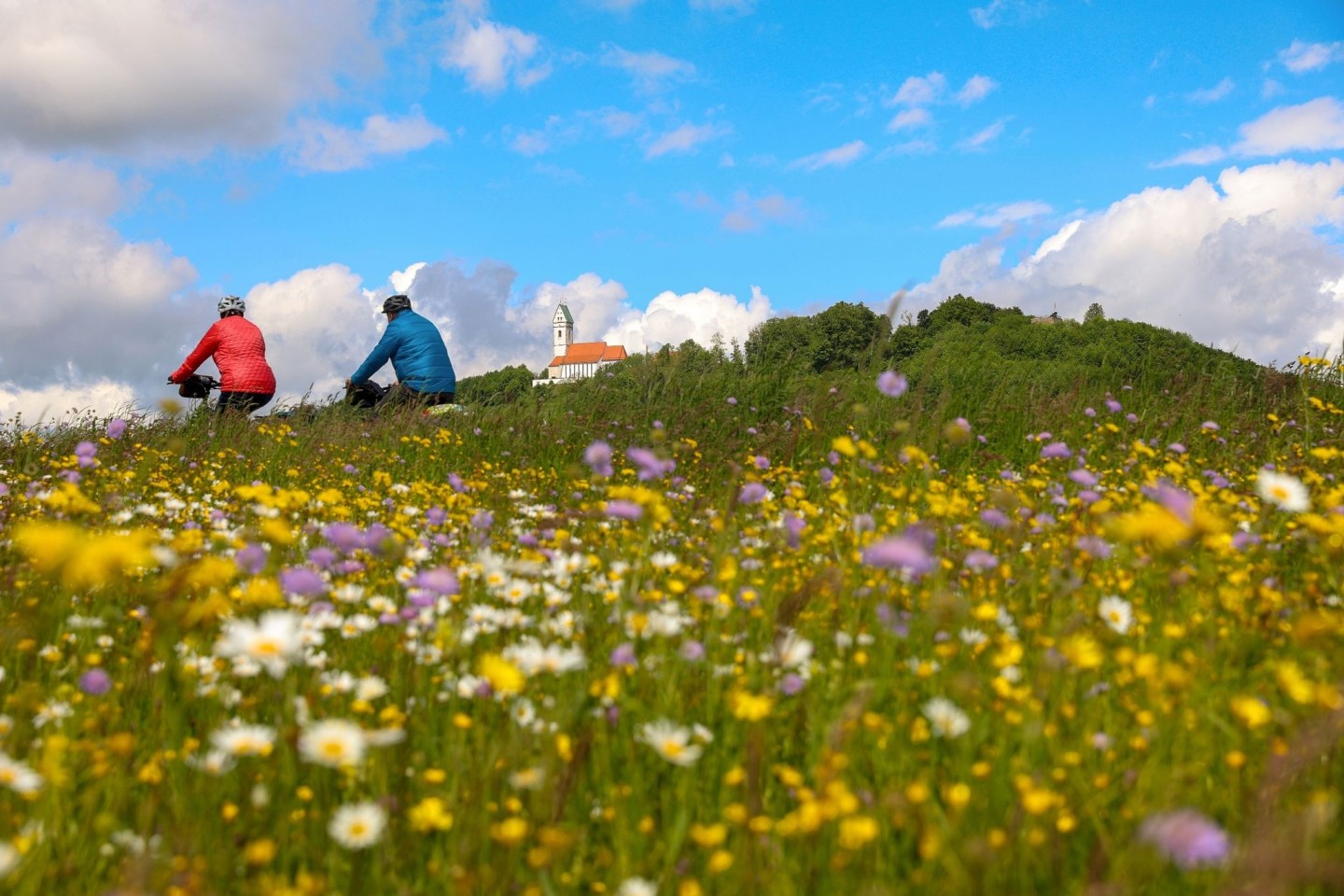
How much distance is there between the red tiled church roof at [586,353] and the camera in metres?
138

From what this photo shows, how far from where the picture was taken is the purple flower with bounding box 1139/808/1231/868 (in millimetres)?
1300

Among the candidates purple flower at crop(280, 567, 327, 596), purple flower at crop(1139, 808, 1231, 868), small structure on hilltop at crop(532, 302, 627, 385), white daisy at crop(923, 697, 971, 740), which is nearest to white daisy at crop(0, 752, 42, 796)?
purple flower at crop(280, 567, 327, 596)

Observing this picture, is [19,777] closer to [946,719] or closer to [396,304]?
[946,719]

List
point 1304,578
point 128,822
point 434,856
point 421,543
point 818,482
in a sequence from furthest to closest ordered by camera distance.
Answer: point 818,482
point 421,543
point 1304,578
point 128,822
point 434,856

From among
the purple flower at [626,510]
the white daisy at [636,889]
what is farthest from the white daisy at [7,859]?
the purple flower at [626,510]

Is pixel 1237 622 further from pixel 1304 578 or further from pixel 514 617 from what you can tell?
pixel 514 617

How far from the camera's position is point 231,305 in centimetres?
1072

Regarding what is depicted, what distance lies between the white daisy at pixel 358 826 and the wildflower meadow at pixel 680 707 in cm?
1

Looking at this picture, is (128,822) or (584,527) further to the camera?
(584,527)

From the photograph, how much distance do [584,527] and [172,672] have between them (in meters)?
1.51

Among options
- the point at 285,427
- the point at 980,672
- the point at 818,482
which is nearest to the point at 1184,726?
the point at 980,672

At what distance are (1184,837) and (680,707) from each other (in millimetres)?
1033

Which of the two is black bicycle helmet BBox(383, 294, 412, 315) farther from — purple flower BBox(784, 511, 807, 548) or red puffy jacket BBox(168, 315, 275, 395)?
purple flower BBox(784, 511, 807, 548)

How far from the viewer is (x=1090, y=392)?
334 inches
